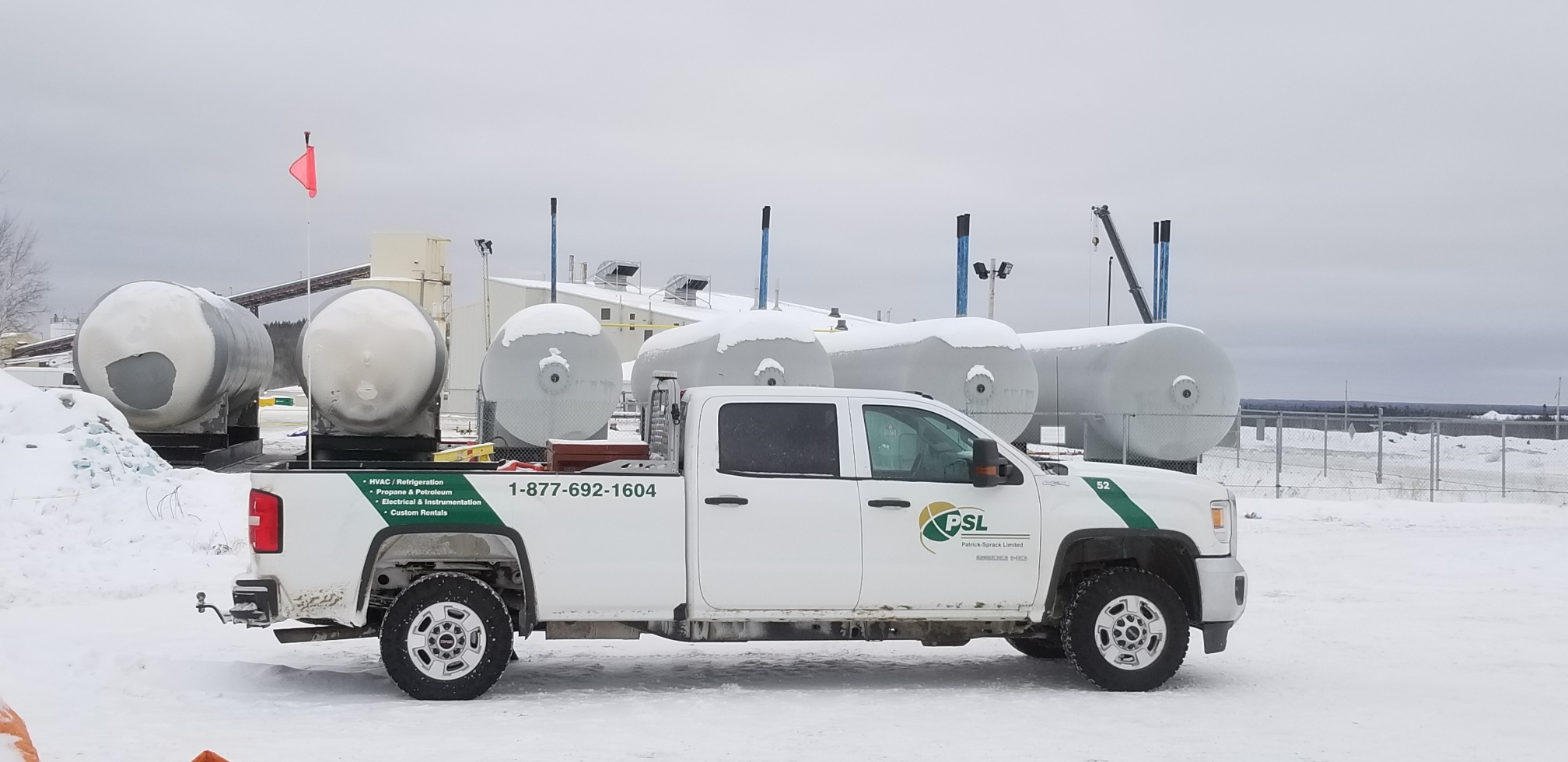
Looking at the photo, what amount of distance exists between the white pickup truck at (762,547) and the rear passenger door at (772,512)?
0.04 ft

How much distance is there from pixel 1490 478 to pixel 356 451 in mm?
24776

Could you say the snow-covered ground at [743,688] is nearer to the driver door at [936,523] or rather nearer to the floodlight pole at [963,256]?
the driver door at [936,523]

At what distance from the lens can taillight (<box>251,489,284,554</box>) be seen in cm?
744

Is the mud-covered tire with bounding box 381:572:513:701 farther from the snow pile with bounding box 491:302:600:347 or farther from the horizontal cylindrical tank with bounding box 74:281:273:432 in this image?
the horizontal cylindrical tank with bounding box 74:281:273:432

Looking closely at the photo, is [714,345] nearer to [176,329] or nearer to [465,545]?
[176,329]

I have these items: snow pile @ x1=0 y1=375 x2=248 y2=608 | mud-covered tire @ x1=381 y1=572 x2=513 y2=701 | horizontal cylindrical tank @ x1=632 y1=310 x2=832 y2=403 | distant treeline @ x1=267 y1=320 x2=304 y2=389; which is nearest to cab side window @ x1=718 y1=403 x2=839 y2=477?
mud-covered tire @ x1=381 y1=572 x2=513 y2=701

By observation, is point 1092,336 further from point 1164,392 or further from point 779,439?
point 779,439

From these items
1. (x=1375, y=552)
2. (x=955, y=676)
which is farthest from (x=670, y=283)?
(x=955, y=676)

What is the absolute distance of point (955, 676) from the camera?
8648mm

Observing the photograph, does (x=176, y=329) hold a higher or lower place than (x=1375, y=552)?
higher

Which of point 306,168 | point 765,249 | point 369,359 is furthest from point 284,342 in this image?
point 306,168

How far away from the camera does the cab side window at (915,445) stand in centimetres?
809

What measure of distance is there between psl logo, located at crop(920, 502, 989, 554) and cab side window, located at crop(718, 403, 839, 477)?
0.62m

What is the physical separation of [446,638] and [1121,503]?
4153mm
